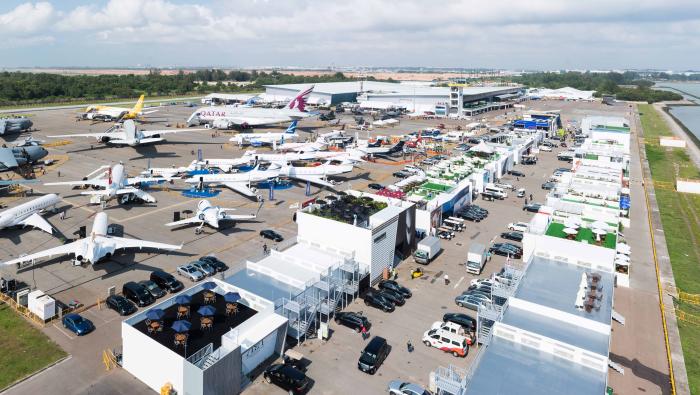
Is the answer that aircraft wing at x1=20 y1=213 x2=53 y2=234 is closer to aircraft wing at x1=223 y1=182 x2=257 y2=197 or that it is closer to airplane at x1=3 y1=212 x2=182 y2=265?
airplane at x1=3 y1=212 x2=182 y2=265

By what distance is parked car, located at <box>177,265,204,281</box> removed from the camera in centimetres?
3830

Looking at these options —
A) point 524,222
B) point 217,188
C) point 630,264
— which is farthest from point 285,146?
point 630,264

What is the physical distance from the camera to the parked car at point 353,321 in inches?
1256

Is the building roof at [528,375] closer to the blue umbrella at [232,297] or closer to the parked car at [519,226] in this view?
the blue umbrella at [232,297]

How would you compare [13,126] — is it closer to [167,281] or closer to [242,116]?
[242,116]

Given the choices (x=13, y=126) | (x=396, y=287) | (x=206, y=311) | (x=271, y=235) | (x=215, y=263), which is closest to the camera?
(x=206, y=311)

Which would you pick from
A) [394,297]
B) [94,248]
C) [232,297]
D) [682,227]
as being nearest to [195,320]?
[232,297]

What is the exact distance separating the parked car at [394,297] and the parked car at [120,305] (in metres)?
19.7

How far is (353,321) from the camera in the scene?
3209cm

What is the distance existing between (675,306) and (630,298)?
3.46 meters

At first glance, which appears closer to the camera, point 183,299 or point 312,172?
point 183,299

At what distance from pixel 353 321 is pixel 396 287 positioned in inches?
269

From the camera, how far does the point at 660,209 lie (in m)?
65.9

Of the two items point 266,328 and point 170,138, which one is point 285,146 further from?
point 266,328
